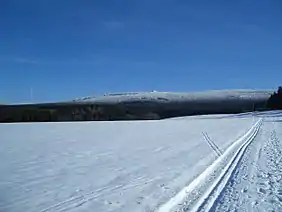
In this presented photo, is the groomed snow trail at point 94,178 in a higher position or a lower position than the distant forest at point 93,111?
lower

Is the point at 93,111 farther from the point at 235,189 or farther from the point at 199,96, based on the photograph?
the point at 199,96

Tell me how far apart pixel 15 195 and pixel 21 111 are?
60.8 metres

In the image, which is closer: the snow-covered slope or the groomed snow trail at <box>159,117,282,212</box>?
the groomed snow trail at <box>159,117,282,212</box>

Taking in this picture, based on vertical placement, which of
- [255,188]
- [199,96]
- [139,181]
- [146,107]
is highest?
[199,96]

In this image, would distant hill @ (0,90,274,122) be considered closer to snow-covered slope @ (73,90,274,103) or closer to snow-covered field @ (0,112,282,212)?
snow-covered slope @ (73,90,274,103)

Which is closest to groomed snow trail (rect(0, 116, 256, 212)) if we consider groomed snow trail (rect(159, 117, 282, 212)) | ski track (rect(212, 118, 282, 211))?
groomed snow trail (rect(159, 117, 282, 212))

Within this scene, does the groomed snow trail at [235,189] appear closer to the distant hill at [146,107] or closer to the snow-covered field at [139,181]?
the snow-covered field at [139,181]

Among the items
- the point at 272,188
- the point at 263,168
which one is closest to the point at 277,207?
the point at 272,188

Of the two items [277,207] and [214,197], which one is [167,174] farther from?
[277,207]

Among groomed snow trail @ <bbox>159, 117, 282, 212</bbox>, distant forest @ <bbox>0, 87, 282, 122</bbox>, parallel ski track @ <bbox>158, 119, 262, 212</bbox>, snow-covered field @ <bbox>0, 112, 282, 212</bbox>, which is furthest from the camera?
distant forest @ <bbox>0, 87, 282, 122</bbox>

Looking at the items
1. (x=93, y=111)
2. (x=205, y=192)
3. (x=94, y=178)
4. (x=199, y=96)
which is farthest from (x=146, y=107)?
(x=205, y=192)

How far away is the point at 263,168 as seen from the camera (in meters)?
11.3

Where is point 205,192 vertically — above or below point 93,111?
below

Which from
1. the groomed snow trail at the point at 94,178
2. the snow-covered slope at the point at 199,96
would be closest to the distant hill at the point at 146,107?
the snow-covered slope at the point at 199,96
